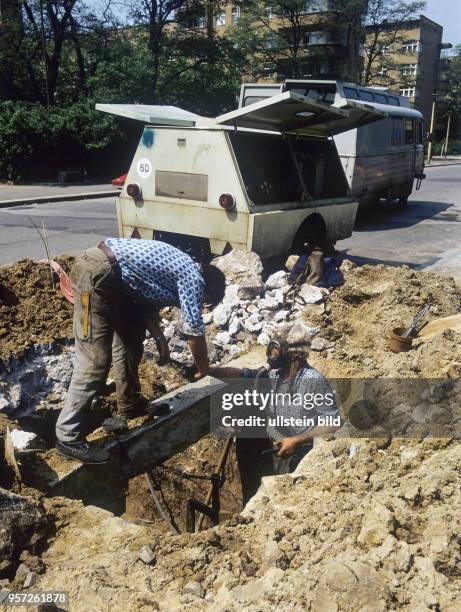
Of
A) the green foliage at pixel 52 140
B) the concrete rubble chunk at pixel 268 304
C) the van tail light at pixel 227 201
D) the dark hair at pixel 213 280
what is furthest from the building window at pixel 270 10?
the dark hair at pixel 213 280

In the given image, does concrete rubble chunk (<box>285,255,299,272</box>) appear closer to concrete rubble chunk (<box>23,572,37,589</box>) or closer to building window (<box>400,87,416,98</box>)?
concrete rubble chunk (<box>23,572,37,589</box>)

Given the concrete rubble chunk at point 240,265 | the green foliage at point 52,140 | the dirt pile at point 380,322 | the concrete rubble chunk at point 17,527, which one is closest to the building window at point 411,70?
the green foliage at point 52,140

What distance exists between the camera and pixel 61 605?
8.03 feet

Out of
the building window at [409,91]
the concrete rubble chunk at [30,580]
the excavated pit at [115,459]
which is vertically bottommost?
the excavated pit at [115,459]

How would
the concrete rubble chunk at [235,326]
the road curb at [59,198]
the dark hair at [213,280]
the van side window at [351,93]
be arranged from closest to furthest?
the dark hair at [213,280], the concrete rubble chunk at [235,326], the van side window at [351,93], the road curb at [59,198]

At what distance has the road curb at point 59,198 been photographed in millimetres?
15541

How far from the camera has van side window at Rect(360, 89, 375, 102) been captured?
13.8m

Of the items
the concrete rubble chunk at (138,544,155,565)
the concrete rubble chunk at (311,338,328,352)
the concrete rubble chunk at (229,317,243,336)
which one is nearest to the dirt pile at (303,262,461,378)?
the concrete rubble chunk at (311,338,328,352)

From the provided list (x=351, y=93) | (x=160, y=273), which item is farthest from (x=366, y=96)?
(x=160, y=273)

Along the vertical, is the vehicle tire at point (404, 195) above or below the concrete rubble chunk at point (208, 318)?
above

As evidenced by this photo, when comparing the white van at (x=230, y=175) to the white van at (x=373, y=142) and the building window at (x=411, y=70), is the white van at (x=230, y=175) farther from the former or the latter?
the building window at (x=411, y=70)

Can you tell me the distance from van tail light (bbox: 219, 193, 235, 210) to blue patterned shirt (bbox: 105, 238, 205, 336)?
265cm

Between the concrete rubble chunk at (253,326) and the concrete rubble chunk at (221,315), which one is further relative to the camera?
the concrete rubble chunk at (221,315)

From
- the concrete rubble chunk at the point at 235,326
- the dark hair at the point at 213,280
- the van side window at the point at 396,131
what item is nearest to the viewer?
the dark hair at the point at 213,280
